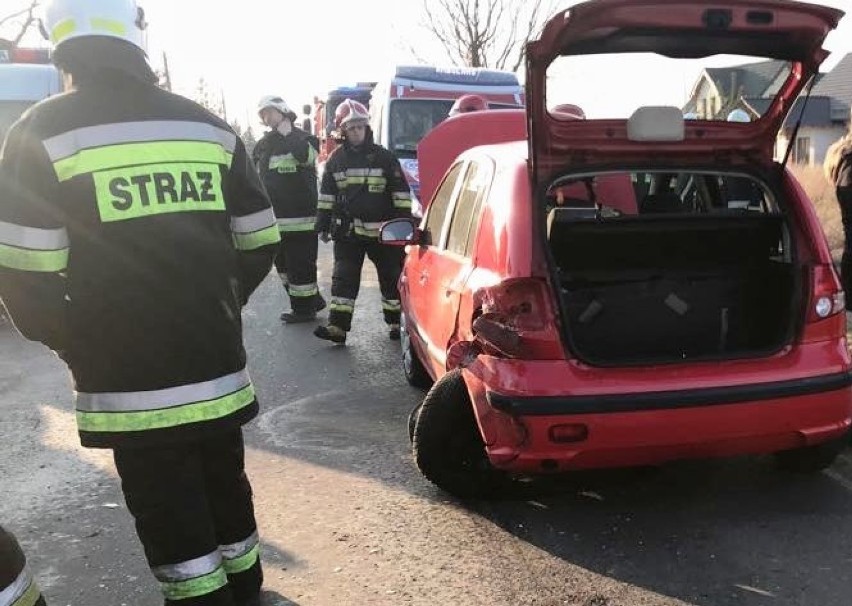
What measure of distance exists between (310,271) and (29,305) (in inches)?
219

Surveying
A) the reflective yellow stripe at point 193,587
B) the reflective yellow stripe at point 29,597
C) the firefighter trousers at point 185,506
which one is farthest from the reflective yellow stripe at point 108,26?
the reflective yellow stripe at point 193,587

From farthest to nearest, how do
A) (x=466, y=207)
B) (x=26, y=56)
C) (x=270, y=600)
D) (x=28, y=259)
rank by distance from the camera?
(x=26, y=56) → (x=466, y=207) → (x=270, y=600) → (x=28, y=259)

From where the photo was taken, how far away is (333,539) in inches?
135

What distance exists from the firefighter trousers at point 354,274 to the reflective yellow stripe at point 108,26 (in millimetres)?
4376

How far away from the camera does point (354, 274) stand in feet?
22.5

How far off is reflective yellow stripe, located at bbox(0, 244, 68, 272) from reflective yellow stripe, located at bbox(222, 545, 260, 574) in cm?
114

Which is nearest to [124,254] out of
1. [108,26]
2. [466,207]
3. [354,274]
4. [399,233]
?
[108,26]

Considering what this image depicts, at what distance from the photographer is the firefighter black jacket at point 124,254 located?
230cm

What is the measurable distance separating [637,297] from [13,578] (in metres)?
2.65

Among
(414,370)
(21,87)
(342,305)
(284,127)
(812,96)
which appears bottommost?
(812,96)

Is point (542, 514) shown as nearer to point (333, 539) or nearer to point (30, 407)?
point (333, 539)

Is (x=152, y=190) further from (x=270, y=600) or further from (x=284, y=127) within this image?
(x=284, y=127)

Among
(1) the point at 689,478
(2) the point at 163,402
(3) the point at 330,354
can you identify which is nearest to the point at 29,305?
(2) the point at 163,402

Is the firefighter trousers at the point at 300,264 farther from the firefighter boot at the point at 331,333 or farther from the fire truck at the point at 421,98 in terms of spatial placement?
the fire truck at the point at 421,98
